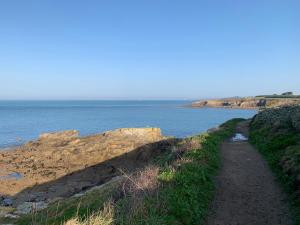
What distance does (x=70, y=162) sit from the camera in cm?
3856

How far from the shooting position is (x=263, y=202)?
12.5 m

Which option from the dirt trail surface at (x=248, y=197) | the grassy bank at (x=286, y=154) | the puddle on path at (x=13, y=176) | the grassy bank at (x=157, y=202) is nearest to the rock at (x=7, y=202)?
the puddle on path at (x=13, y=176)

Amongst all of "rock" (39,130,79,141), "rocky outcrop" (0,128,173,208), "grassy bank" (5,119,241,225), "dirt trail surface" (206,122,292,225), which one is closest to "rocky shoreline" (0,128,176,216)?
"rocky outcrop" (0,128,173,208)

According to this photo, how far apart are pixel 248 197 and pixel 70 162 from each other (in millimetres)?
28150

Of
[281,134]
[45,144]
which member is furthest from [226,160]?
[45,144]

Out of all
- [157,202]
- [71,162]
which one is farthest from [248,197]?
[71,162]

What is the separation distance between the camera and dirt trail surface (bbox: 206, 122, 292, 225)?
10.9m

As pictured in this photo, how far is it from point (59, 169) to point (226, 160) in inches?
838

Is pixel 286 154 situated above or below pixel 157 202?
below

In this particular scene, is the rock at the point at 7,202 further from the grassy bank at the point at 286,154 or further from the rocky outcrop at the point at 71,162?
the grassy bank at the point at 286,154

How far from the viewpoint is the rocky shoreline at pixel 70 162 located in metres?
31.2

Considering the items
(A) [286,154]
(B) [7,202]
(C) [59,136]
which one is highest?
(A) [286,154]

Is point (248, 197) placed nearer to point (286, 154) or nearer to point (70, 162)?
point (286, 154)

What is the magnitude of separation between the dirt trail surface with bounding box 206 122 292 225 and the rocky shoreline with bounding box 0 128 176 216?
12.8 m
